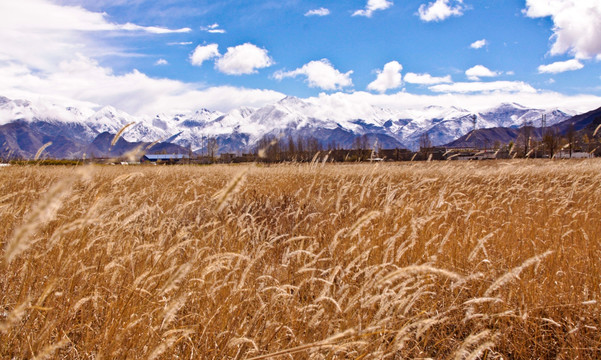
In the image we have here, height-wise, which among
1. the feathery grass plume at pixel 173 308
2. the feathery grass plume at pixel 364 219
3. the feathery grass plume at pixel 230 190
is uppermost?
the feathery grass plume at pixel 230 190

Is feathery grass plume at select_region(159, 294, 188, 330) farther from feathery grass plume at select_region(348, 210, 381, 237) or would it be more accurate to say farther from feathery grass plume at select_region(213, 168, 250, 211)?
feathery grass plume at select_region(348, 210, 381, 237)

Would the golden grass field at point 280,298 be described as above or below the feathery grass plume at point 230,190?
below

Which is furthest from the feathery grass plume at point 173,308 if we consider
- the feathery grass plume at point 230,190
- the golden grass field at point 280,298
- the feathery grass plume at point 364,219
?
the feathery grass plume at point 364,219

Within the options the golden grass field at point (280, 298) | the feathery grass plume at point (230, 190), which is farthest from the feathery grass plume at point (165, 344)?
the feathery grass plume at point (230, 190)

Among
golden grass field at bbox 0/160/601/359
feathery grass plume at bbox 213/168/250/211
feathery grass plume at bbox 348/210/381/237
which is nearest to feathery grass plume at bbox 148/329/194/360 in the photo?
golden grass field at bbox 0/160/601/359

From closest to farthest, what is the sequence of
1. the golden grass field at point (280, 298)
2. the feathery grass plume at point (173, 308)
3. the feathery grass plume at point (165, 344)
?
1. the feathery grass plume at point (165, 344)
2. the feathery grass plume at point (173, 308)
3. the golden grass field at point (280, 298)

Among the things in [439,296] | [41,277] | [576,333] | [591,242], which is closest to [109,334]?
[41,277]

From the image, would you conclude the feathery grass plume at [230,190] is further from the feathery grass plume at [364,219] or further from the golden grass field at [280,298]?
the feathery grass plume at [364,219]

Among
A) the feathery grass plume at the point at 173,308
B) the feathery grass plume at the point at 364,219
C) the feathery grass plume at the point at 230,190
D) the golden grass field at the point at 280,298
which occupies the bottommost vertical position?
the golden grass field at the point at 280,298

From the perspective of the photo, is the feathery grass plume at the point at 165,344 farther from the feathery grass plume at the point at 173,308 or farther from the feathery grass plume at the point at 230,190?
the feathery grass plume at the point at 230,190

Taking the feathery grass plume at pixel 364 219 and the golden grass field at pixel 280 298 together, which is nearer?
the golden grass field at pixel 280 298

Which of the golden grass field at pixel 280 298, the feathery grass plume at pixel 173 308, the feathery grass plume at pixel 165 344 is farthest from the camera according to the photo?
the golden grass field at pixel 280 298

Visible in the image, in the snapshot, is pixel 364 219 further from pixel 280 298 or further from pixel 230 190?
pixel 280 298

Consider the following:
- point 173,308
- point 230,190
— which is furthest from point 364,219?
point 173,308
